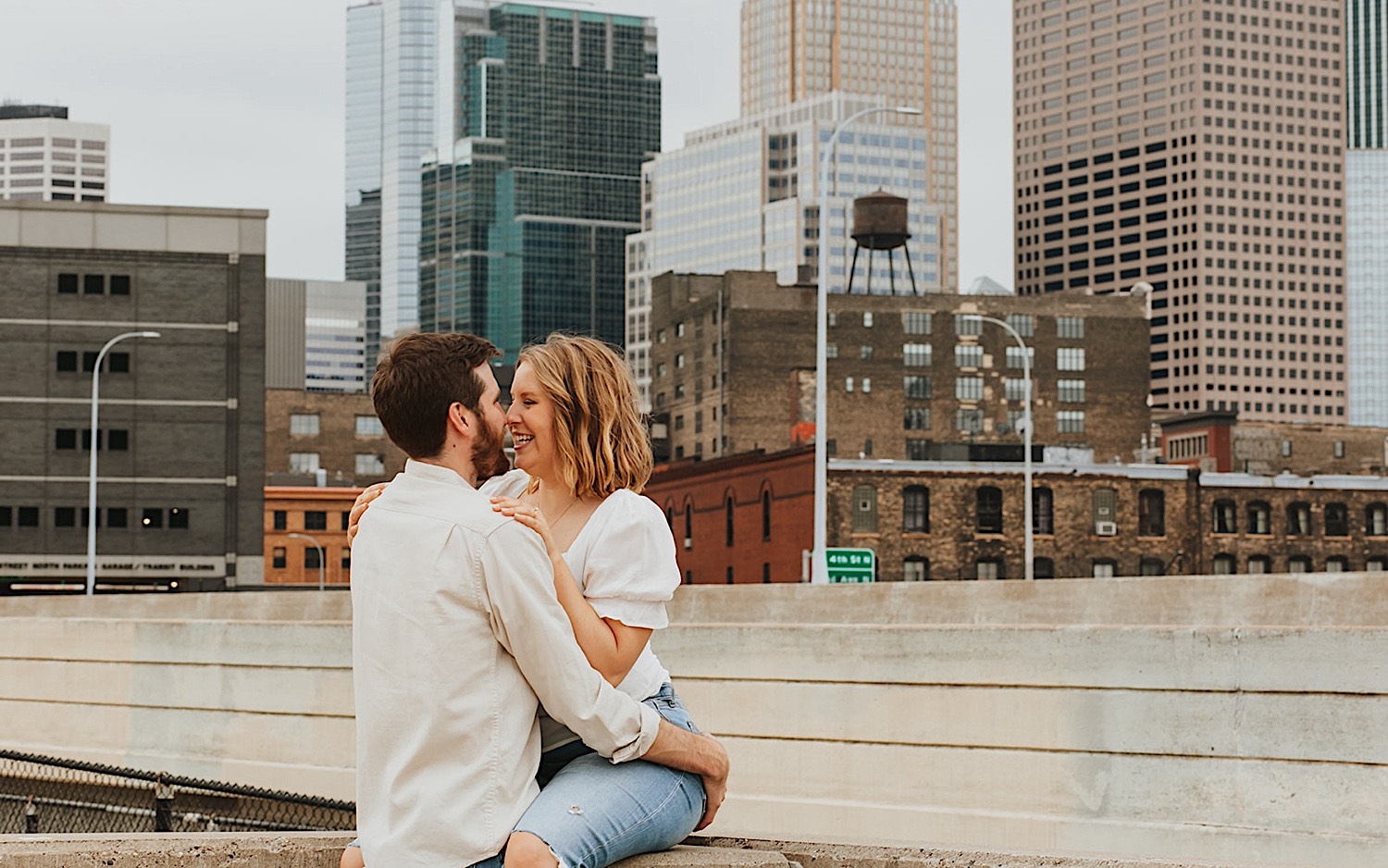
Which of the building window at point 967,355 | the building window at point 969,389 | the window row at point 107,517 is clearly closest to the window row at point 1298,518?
the building window at point 969,389

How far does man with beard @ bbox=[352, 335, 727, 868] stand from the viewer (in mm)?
4203

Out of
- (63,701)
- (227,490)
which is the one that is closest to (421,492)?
(63,701)

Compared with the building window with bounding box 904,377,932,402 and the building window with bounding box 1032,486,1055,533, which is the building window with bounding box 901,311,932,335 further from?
the building window with bounding box 1032,486,1055,533

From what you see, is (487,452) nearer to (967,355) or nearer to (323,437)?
(967,355)

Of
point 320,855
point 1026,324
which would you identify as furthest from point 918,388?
point 320,855

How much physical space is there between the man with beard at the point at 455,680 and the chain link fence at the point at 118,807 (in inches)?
220

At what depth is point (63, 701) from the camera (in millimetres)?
17359

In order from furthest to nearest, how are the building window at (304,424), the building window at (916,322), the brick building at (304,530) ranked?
the building window at (304,424)
the building window at (916,322)
the brick building at (304,530)

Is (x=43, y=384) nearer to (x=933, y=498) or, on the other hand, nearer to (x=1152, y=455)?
(x=933, y=498)

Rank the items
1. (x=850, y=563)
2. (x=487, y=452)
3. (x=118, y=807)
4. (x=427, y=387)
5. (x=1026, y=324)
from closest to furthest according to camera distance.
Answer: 1. (x=427, y=387)
2. (x=487, y=452)
3. (x=118, y=807)
4. (x=850, y=563)
5. (x=1026, y=324)

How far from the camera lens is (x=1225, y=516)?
80875 millimetres

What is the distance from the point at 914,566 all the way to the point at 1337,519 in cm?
2069

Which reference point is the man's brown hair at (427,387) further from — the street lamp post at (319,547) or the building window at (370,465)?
the building window at (370,465)

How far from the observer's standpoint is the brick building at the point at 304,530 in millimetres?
112188
